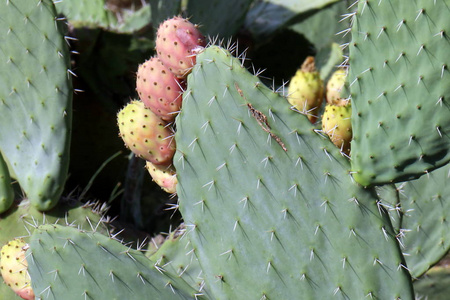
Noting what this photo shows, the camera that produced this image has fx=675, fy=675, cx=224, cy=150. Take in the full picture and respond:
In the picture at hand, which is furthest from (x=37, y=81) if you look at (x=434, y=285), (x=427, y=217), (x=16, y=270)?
(x=434, y=285)

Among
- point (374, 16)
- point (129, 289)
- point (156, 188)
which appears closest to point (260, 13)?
point (156, 188)

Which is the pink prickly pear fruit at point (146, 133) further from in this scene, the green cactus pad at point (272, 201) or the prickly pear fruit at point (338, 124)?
the prickly pear fruit at point (338, 124)

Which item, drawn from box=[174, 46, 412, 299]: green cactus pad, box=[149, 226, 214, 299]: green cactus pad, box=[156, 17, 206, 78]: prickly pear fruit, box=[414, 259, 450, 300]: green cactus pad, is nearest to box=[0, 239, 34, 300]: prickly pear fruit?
box=[149, 226, 214, 299]: green cactus pad

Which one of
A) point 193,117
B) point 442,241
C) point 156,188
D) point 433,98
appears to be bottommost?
point 156,188

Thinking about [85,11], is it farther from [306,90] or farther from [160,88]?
[160,88]

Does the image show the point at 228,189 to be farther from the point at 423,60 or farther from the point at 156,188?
the point at 156,188

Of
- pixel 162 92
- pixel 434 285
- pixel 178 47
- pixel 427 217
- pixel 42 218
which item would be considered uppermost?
pixel 178 47
